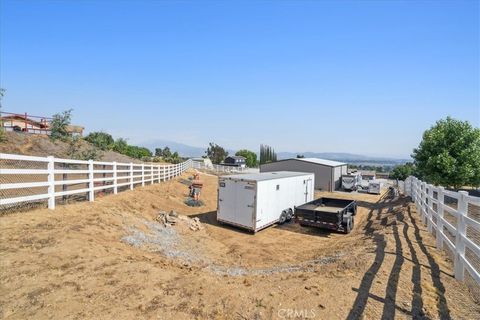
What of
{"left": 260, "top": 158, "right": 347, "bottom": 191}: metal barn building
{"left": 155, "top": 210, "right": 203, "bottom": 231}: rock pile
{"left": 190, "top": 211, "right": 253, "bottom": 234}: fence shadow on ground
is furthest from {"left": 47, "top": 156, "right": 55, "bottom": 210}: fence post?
{"left": 260, "top": 158, "right": 347, "bottom": 191}: metal barn building

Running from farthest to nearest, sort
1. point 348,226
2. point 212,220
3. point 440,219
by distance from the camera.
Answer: point 212,220, point 348,226, point 440,219

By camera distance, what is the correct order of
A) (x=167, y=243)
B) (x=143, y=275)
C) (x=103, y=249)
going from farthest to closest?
(x=167, y=243), (x=103, y=249), (x=143, y=275)

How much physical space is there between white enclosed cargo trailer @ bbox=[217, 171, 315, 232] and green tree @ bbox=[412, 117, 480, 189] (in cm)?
1251

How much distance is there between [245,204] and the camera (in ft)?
47.6

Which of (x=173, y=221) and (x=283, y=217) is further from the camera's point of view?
(x=283, y=217)

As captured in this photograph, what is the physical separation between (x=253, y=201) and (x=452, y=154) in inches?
670

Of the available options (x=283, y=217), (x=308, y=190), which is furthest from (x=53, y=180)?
(x=308, y=190)

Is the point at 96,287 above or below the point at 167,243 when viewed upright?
above

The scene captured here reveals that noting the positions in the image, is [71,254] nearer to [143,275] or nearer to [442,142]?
[143,275]

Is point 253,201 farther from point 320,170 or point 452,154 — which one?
point 320,170

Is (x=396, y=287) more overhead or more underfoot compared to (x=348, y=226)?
more overhead

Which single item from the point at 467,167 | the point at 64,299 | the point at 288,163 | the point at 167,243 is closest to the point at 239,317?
the point at 64,299

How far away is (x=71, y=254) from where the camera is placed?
19.5ft

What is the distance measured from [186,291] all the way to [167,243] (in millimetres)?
4871
